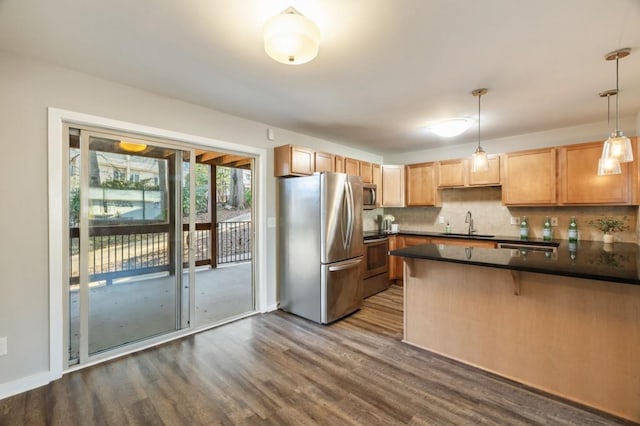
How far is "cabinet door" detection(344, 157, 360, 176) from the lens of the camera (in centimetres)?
438

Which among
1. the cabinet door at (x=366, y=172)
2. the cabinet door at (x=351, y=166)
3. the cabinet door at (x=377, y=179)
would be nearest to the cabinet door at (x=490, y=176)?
the cabinet door at (x=377, y=179)

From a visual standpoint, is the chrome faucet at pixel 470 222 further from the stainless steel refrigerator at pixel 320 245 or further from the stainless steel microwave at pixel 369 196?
the stainless steel refrigerator at pixel 320 245

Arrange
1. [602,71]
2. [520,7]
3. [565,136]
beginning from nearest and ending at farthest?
[520,7] < [602,71] < [565,136]

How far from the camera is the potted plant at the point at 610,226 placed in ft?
11.5

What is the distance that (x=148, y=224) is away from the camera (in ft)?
9.35

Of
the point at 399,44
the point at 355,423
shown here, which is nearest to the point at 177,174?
the point at 399,44

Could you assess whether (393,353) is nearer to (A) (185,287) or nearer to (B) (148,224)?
(A) (185,287)

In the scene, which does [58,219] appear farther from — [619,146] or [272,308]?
[619,146]

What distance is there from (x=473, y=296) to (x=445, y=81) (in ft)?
6.23

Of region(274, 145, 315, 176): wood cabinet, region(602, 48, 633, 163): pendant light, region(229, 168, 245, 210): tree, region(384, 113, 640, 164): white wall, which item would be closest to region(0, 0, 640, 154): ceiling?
region(602, 48, 633, 163): pendant light

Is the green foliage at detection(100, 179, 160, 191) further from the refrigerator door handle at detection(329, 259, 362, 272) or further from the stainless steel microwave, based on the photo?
the stainless steel microwave

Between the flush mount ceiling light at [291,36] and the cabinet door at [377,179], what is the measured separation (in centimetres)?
352

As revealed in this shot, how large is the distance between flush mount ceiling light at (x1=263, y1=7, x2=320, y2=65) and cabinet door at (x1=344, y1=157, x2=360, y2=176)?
110 inches

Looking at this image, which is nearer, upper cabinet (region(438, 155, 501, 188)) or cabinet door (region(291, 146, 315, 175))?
cabinet door (region(291, 146, 315, 175))
